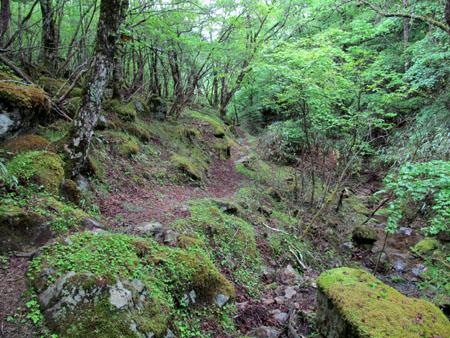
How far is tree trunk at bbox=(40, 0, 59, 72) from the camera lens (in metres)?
7.58

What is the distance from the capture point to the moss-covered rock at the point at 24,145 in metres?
4.16

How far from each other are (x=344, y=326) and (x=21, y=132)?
597 cm

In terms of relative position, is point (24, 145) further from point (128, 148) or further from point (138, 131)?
point (138, 131)

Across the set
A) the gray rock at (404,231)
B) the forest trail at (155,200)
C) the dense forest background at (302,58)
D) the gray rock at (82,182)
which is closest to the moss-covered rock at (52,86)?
the dense forest background at (302,58)

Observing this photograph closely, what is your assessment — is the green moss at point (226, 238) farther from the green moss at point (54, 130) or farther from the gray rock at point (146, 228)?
the green moss at point (54, 130)

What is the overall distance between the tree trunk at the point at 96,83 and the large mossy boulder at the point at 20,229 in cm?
167

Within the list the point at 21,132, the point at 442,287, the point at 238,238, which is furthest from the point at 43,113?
the point at 442,287

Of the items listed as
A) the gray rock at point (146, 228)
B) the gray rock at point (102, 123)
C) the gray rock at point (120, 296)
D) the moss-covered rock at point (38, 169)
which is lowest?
the gray rock at point (146, 228)

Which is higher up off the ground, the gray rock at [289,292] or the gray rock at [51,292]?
the gray rock at [51,292]

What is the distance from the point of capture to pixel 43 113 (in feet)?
17.7

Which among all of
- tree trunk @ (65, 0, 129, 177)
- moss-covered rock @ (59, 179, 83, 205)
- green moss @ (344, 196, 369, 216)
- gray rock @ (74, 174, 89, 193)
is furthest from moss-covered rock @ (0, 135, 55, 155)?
green moss @ (344, 196, 369, 216)

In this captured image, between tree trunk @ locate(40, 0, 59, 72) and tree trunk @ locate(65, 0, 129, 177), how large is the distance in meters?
4.13

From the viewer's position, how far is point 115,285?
2.55 m

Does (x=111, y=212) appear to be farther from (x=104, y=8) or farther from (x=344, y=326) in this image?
(x=344, y=326)
